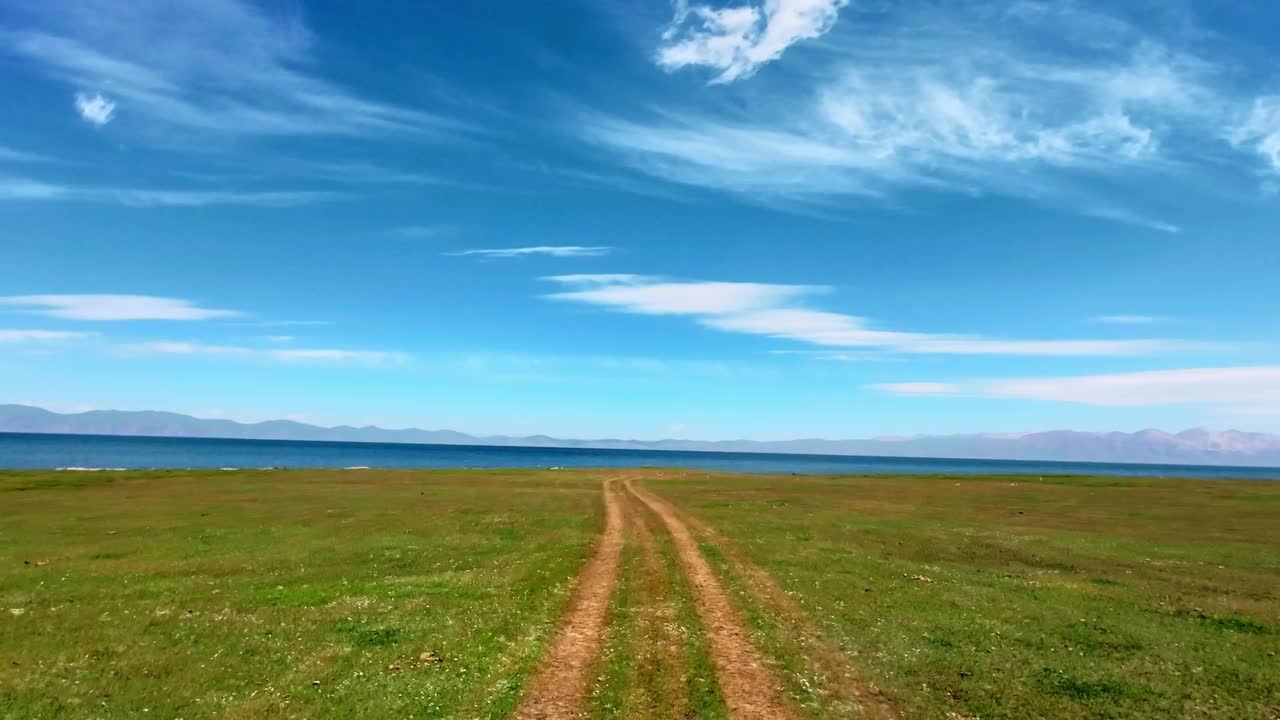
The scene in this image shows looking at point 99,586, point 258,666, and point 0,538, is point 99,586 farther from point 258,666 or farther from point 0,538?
point 0,538

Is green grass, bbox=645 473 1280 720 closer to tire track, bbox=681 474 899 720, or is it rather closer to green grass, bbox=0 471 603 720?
tire track, bbox=681 474 899 720

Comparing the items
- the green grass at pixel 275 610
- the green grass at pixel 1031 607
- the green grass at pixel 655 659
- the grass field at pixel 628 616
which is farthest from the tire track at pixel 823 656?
the green grass at pixel 275 610

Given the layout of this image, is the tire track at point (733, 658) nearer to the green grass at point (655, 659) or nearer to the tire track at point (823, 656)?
the green grass at point (655, 659)

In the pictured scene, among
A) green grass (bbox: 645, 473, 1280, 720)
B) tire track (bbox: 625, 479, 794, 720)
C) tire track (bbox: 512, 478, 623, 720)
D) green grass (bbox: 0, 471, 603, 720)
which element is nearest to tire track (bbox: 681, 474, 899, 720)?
green grass (bbox: 645, 473, 1280, 720)

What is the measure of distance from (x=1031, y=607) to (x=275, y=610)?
2909 centimetres

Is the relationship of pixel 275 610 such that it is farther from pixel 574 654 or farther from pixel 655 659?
pixel 655 659

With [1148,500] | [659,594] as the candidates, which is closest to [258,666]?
[659,594]

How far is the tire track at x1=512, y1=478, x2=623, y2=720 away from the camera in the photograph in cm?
1599

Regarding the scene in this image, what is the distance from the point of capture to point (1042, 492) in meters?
95.8

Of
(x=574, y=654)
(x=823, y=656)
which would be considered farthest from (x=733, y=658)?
(x=574, y=654)

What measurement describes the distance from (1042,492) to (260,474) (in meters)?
119

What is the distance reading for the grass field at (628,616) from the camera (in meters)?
17.0

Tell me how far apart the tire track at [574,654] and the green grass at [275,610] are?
0.57 m

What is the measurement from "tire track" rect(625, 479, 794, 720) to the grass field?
12.8 inches
